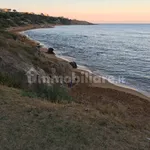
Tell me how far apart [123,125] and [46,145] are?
211cm

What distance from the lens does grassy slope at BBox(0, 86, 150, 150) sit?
5754mm

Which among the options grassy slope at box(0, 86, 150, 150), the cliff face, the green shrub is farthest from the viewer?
the cliff face

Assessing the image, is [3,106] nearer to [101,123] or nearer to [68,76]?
[101,123]

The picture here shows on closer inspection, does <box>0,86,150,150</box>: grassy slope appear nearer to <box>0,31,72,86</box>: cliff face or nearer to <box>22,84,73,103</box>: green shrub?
<box>22,84,73,103</box>: green shrub

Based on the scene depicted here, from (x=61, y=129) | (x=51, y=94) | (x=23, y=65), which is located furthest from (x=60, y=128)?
(x=23, y=65)

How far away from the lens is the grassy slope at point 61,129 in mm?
5754

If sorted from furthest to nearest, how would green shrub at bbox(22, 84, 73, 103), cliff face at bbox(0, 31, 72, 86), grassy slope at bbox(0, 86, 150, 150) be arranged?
cliff face at bbox(0, 31, 72, 86)
green shrub at bbox(22, 84, 73, 103)
grassy slope at bbox(0, 86, 150, 150)

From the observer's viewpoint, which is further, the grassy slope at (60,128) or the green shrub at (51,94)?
the green shrub at (51,94)

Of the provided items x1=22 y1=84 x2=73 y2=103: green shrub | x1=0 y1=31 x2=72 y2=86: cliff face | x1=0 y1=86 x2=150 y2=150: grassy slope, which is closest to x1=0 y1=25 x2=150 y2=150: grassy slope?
x1=0 y1=86 x2=150 y2=150: grassy slope

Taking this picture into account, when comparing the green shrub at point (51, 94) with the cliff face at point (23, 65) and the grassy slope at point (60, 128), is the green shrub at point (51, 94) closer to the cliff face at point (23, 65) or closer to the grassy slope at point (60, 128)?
the grassy slope at point (60, 128)

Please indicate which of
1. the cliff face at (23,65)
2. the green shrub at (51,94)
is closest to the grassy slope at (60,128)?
the green shrub at (51,94)

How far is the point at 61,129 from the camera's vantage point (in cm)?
635

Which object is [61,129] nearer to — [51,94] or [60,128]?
[60,128]

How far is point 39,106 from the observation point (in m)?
7.73
